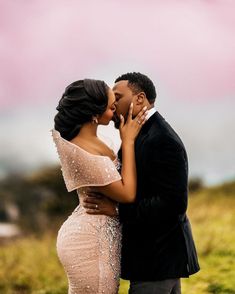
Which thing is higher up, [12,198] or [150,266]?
[12,198]

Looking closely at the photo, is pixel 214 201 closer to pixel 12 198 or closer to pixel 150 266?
pixel 150 266

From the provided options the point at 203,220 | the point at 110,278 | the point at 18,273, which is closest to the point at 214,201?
the point at 203,220

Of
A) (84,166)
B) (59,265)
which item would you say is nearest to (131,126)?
(84,166)

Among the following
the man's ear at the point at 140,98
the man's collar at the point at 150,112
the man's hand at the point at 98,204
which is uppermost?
the man's ear at the point at 140,98

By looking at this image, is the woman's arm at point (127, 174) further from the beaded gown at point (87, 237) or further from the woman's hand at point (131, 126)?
the beaded gown at point (87, 237)

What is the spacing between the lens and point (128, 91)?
4.34m

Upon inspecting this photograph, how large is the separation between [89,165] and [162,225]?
63 centimetres

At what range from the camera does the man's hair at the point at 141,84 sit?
4.34 m

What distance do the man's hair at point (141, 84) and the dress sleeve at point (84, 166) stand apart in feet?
1.72

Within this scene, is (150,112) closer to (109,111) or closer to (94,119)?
(109,111)

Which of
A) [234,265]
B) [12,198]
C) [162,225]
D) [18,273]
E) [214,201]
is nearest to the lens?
[162,225]

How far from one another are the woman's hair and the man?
208mm

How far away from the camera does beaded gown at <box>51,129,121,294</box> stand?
13.9 feet

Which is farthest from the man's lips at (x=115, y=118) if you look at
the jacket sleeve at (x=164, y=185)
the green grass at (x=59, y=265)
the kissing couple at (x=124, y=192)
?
the green grass at (x=59, y=265)
